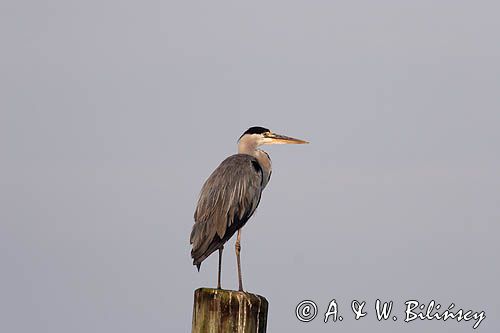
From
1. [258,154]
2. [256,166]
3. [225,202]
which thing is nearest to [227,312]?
[225,202]

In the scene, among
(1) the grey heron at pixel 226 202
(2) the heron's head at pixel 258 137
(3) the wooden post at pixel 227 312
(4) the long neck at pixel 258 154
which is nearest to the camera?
(3) the wooden post at pixel 227 312

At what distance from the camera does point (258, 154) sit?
46.7ft

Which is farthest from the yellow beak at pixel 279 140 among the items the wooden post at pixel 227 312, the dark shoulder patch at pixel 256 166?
the wooden post at pixel 227 312

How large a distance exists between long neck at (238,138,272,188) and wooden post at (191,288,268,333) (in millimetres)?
6714

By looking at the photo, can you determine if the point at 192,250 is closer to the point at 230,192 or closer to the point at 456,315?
the point at 230,192

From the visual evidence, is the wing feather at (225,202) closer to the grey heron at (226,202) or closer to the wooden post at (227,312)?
the grey heron at (226,202)

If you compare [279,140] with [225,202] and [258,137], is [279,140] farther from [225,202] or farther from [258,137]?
[225,202]

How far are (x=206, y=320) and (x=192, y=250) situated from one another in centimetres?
400

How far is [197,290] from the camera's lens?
730 centimetres

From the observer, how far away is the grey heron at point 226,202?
11422 mm

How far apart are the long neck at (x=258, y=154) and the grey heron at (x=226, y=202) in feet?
0.06

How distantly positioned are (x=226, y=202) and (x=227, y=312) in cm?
523

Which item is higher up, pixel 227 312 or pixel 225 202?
pixel 225 202

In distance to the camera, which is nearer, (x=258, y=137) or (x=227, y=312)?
(x=227, y=312)
